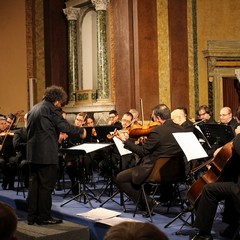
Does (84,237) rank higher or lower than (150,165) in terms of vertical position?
lower

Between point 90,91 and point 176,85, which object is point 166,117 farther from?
point 90,91

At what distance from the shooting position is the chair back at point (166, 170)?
19.2 feet

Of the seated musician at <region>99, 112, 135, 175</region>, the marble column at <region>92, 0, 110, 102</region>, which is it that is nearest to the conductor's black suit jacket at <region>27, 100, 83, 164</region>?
the seated musician at <region>99, 112, 135, 175</region>

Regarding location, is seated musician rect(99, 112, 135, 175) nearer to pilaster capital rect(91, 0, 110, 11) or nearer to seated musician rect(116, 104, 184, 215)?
seated musician rect(116, 104, 184, 215)

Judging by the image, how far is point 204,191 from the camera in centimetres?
470

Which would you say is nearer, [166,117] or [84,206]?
[166,117]

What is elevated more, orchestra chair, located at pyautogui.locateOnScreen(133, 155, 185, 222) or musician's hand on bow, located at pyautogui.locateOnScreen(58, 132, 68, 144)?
musician's hand on bow, located at pyautogui.locateOnScreen(58, 132, 68, 144)

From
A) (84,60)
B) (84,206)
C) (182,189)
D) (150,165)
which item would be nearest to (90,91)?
(84,60)

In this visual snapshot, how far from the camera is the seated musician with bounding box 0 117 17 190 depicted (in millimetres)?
8789

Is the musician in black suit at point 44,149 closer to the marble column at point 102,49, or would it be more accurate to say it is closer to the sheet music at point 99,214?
the sheet music at point 99,214

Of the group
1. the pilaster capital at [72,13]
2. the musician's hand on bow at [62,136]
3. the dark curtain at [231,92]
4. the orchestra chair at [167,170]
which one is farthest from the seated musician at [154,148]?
the pilaster capital at [72,13]

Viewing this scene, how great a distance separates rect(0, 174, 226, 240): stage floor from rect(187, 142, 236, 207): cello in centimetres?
51

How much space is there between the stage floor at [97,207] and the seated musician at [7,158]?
15.5 inches

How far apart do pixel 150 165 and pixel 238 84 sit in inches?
283
